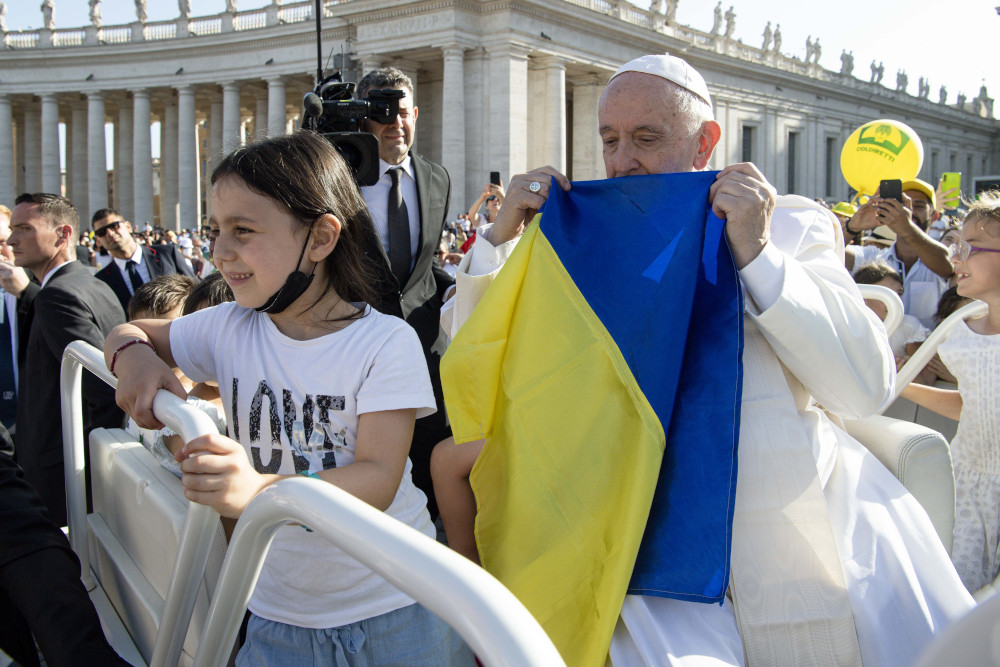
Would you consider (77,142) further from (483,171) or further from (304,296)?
(304,296)

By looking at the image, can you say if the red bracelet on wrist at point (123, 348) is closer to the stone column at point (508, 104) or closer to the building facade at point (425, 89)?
the building facade at point (425, 89)

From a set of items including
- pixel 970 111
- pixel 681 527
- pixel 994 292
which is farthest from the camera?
pixel 970 111

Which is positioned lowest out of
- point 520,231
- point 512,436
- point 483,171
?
point 512,436

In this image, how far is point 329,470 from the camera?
1665 millimetres

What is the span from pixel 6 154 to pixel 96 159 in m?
6.09

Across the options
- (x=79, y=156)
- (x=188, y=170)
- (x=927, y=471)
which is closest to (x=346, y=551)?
(x=927, y=471)

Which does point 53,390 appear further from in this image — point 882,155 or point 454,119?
point 454,119

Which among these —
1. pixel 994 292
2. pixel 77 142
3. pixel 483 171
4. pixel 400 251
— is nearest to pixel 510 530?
pixel 400 251

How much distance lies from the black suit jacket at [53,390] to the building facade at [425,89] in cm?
2247

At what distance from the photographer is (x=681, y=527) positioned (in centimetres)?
174

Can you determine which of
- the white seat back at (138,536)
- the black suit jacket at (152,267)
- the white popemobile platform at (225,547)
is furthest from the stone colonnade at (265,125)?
the white popemobile platform at (225,547)

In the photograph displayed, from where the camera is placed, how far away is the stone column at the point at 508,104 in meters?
28.9

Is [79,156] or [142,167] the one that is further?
[79,156]

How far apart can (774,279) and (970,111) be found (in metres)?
90.2
